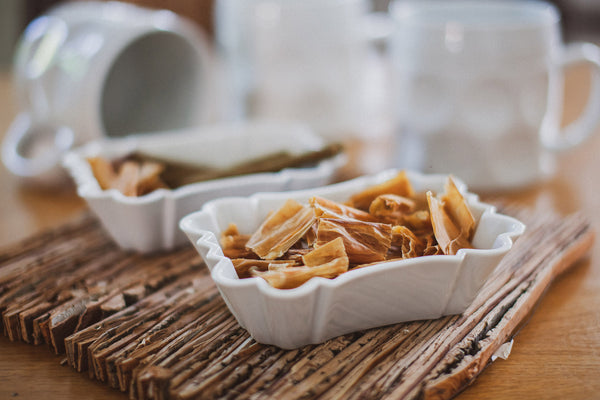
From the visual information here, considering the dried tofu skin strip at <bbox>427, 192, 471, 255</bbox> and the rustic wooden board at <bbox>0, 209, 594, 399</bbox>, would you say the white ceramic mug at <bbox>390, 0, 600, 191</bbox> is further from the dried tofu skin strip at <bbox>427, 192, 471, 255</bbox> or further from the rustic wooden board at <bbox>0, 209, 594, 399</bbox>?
the dried tofu skin strip at <bbox>427, 192, 471, 255</bbox>

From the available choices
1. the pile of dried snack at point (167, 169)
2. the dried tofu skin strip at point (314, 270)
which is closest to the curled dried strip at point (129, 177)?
the pile of dried snack at point (167, 169)

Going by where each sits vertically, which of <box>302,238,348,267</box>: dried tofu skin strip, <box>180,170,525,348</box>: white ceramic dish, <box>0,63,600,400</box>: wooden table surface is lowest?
<box>0,63,600,400</box>: wooden table surface

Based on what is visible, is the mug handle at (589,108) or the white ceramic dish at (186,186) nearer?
the white ceramic dish at (186,186)

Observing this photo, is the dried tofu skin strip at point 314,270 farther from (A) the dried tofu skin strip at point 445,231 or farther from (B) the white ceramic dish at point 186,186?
(B) the white ceramic dish at point 186,186

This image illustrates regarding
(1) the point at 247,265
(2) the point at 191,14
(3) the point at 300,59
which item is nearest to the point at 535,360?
(1) the point at 247,265

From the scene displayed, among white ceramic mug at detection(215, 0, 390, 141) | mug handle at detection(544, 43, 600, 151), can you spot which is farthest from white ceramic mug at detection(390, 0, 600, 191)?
white ceramic mug at detection(215, 0, 390, 141)

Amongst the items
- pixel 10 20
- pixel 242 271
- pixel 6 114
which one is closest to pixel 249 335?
pixel 242 271

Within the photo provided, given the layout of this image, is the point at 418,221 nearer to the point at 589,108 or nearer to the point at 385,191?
the point at 385,191
